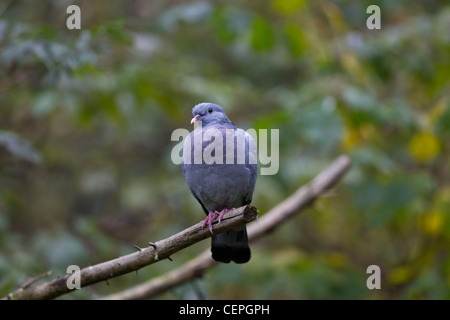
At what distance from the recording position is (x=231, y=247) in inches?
139

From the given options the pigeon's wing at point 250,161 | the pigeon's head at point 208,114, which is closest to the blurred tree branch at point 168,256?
the pigeon's wing at point 250,161

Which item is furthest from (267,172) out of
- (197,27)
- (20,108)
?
(197,27)

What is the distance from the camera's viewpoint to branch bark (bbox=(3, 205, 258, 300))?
2932 millimetres

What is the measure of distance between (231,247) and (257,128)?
4.28 feet

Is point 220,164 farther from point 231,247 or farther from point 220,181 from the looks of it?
point 231,247

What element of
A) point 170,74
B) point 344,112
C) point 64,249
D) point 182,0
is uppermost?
point 182,0

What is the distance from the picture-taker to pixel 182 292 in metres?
4.49

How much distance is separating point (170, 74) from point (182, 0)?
350 centimetres

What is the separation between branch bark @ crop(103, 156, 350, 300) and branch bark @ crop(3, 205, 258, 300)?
0.72 m

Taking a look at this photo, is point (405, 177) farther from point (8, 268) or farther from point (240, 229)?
point (8, 268)

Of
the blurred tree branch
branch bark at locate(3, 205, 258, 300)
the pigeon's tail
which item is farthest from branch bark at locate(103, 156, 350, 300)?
the pigeon's tail

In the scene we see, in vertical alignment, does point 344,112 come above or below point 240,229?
above
